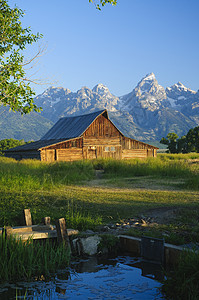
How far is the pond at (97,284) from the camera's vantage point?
5.81 meters

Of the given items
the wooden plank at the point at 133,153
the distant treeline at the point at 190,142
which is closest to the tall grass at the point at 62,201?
the wooden plank at the point at 133,153

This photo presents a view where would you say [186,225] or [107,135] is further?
[107,135]

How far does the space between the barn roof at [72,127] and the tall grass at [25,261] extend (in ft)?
108

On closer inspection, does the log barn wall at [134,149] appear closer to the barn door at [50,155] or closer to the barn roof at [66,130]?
the barn roof at [66,130]

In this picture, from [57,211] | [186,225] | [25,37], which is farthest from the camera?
[25,37]

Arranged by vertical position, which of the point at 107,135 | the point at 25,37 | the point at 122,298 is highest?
the point at 25,37

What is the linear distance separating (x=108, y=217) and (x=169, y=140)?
63079 mm

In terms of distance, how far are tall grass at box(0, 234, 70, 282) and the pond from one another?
20 centimetres

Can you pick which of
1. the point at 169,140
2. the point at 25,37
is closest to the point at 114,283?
the point at 25,37

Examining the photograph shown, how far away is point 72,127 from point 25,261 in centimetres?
3755

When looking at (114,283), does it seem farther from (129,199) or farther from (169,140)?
(169,140)

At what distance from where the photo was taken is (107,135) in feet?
138

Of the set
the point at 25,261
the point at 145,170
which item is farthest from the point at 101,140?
the point at 25,261

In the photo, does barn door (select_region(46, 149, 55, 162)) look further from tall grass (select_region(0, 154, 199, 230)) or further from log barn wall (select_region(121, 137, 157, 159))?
tall grass (select_region(0, 154, 199, 230))
